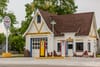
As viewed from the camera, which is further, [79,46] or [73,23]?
[73,23]

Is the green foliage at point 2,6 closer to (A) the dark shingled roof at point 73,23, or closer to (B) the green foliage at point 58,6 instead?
(B) the green foliage at point 58,6

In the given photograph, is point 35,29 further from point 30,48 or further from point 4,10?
point 4,10

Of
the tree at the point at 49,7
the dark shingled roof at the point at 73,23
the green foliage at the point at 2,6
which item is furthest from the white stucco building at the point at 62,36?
the green foliage at the point at 2,6

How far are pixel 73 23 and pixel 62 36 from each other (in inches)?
109

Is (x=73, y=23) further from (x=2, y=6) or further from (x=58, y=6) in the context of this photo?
(x=2, y=6)

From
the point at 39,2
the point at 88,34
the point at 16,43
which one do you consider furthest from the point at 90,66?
the point at 16,43

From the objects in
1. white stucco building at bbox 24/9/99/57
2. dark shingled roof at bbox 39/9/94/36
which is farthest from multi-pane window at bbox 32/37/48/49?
dark shingled roof at bbox 39/9/94/36

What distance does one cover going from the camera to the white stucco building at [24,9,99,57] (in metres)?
48.4

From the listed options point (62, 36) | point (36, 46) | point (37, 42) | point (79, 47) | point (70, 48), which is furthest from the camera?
point (36, 46)

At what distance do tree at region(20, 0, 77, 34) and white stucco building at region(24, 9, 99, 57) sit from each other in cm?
1051

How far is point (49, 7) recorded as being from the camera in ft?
A: 208

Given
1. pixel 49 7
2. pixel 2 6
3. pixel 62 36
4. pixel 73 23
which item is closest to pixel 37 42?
pixel 62 36

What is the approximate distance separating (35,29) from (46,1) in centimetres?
1363

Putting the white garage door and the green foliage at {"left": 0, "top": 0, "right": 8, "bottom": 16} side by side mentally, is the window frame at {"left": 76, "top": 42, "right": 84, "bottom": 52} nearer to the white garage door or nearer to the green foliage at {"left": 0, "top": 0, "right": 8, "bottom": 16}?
the white garage door
